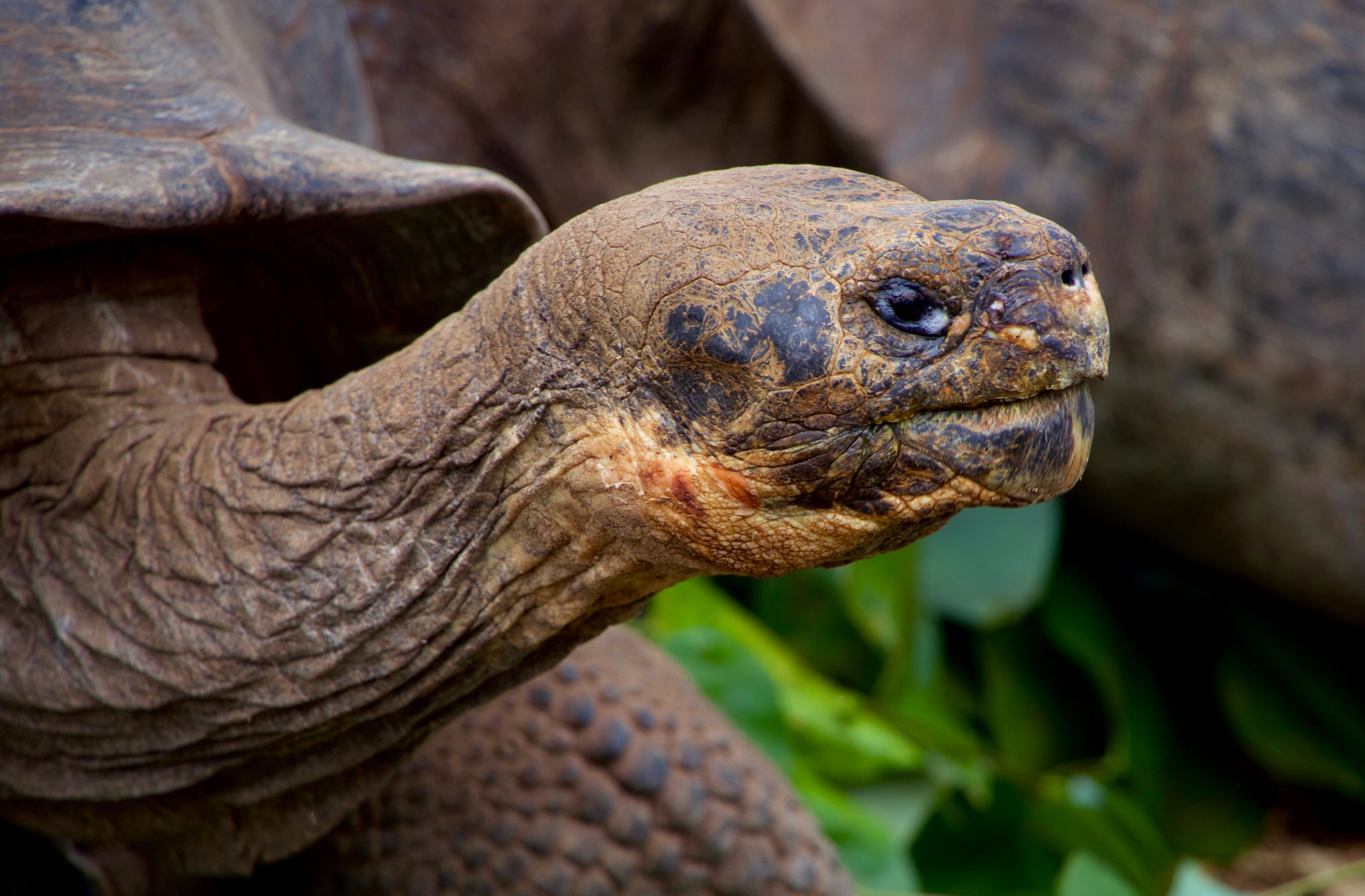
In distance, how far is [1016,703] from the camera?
2430mm

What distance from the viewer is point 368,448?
0.85 meters

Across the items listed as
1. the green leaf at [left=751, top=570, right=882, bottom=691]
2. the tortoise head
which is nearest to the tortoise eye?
the tortoise head

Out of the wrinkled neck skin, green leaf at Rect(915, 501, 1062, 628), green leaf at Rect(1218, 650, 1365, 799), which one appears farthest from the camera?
green leaf at Rect(1218, 650, 1365, 799)

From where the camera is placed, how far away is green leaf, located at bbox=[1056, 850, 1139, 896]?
1.61 m

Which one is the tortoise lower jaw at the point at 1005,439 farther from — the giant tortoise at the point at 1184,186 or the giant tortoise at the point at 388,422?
the giant tortoise at the point at 1184,186

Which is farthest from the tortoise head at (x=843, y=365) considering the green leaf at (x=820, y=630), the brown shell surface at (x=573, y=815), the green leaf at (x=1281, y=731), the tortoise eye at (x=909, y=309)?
the green leaf at (x=1281, y=731)

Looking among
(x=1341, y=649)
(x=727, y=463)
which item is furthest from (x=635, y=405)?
(x=1341, y=649)

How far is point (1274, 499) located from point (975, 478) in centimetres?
167

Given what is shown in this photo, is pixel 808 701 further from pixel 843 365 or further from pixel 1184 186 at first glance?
pixel 843 365

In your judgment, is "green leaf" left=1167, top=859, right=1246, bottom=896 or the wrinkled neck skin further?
"green leaf" left=1167, top=859, right=1246, bottom=896

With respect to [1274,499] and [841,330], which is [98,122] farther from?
[1274,499]

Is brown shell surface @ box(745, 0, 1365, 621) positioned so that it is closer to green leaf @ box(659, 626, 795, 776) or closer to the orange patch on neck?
green leaf @ box(659, 626, 795, 776)

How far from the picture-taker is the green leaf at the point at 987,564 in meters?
2.15

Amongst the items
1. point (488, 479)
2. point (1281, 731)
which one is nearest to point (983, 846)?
point (1281, 731)
